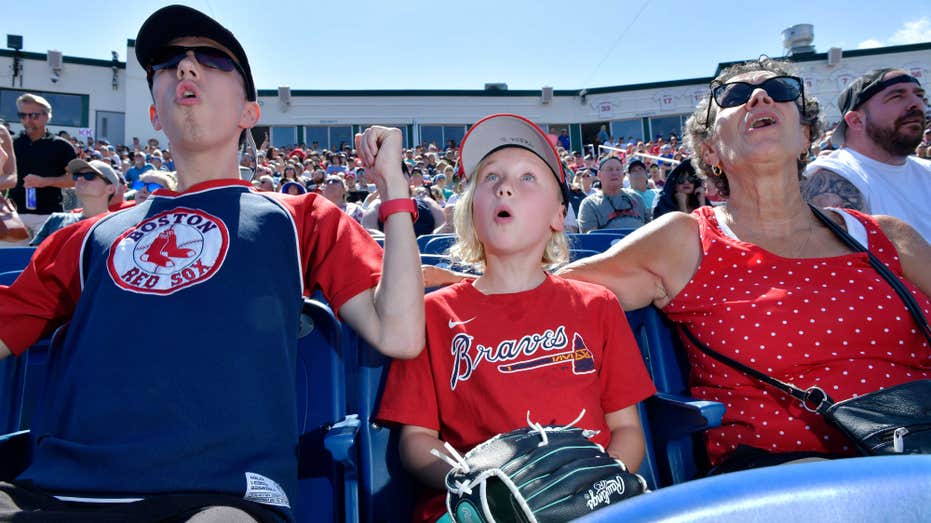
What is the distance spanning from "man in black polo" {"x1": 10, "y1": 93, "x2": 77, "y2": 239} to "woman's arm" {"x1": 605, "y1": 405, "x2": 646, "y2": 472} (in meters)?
5.98

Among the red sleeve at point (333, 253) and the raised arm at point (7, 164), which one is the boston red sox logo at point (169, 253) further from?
the raised arm at point (7, 164)

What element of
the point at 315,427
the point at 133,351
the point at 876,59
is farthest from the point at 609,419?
the point at 876,59

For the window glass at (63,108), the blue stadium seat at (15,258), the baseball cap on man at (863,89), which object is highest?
the window glass at (63,108)

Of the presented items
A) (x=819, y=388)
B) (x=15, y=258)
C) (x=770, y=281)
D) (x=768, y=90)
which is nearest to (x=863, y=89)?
(x=768, y=90)

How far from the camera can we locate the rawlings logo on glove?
42.8 inches

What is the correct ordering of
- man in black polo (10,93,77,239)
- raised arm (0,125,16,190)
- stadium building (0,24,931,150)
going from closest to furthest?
1. raised arm (0,125,16,190)
2. man in black polo (10,93,77,239)
3. stadium building (0,24,931,150)

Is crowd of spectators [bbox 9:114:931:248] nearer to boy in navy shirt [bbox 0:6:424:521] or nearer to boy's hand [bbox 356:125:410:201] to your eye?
boy's hand [bbox 356:125:410:201]

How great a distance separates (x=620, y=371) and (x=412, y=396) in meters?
0.58

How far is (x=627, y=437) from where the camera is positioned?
1.64 metres

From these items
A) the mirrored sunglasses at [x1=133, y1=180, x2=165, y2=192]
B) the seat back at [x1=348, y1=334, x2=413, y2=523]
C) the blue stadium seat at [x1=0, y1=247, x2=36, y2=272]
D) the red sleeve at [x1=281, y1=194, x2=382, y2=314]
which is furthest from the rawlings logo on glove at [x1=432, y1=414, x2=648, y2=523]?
the blue stadium seat at [x1=0, y1=247, x2=36, y2=272]

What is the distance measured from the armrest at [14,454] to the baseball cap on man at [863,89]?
13.0 feet

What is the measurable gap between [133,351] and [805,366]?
1.85m

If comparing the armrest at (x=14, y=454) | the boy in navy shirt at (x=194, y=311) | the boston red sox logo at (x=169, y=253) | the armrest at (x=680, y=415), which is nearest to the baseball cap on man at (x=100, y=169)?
the boy in navy shirt at (x=194, y=311)

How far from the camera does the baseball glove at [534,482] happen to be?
3.56 ft
